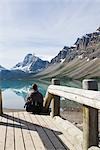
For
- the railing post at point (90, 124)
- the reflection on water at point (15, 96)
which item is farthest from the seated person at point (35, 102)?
the reflection on water at point (15, 96)

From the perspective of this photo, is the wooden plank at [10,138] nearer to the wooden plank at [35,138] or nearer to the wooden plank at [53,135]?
the wooden plank at [35,138]

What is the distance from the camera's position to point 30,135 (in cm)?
695

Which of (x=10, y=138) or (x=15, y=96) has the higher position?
(x=10, y=138)

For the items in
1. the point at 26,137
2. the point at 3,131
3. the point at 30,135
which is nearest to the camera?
the point at 26,137

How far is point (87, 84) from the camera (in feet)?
16.1

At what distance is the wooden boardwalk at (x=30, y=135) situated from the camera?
5944mm

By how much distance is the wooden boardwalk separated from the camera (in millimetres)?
5944

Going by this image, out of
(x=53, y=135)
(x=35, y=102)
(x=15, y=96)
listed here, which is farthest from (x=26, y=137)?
(x=15, y=96)

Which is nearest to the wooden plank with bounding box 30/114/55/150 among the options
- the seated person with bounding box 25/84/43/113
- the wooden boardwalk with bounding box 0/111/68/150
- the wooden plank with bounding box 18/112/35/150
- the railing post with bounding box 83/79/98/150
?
the wooden boardwalk with bounding box 0/111/68/150

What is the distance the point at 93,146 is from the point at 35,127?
3.60m

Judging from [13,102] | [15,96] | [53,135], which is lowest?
[13,102]

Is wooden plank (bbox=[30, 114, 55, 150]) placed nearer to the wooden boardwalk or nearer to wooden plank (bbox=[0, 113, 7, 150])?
the wooden boardwalk

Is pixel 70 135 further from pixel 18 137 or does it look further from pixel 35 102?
pixel 35 102

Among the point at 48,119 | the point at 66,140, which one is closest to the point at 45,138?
the point at 66,140
